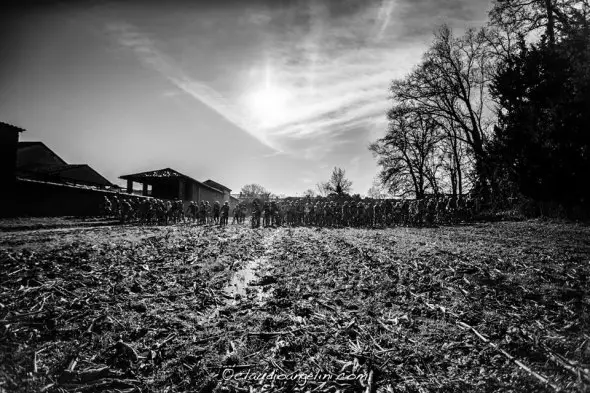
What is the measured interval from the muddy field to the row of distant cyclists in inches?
741

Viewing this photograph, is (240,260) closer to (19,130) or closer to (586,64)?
(586,64)

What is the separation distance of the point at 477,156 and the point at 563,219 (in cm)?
1313

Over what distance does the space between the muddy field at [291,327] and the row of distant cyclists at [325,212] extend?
1882 centimetres

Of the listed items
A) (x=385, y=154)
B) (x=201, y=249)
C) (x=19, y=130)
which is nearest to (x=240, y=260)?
(x=201, y=249)

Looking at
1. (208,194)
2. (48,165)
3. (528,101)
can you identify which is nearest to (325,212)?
(528,101)

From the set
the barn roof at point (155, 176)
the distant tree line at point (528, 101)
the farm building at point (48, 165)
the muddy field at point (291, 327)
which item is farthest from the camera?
the barn roof at point (155, 176)

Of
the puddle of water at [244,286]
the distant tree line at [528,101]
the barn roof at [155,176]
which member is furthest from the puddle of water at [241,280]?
the barn roof at [155,176]

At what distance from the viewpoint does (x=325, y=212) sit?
26.9 meters

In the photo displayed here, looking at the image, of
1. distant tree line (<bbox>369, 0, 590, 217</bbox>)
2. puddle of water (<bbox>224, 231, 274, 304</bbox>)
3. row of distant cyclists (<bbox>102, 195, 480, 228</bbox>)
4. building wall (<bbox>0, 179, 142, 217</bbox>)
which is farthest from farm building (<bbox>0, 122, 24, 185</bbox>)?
distant tree line (<bbox>369, 0, 590, 217</bbox>)

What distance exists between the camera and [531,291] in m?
4.61

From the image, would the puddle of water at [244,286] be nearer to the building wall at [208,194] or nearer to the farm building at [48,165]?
the farm building at [48,165]

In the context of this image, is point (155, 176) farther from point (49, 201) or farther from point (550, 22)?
point (550, 22)

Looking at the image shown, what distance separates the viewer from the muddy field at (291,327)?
2.63m

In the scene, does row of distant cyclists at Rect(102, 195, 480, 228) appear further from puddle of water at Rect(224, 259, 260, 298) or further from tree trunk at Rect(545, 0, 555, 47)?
puddle of water at Rect(224, 259, 260, 298)
